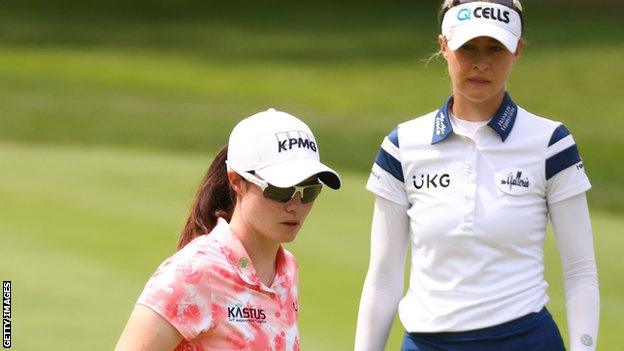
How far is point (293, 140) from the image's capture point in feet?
11.6

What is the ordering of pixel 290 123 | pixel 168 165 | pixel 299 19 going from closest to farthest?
pixel 290 123
pixel 168 165
pixel 299 19

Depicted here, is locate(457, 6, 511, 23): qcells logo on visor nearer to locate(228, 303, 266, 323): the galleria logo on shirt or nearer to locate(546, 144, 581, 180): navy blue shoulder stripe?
locate(546, 144, 581, 180): navy blue shoulder stripe

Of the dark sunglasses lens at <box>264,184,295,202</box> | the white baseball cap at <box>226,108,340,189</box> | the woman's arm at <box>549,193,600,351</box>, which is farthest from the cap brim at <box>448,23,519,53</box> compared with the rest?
the dark sunglasses lens at <box>264,184,295,202</box>

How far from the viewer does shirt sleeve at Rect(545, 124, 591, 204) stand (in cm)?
402

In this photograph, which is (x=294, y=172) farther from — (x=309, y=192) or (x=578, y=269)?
(x=578, y=269)

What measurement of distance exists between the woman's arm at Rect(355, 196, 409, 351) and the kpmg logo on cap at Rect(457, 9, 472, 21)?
21.7 inches

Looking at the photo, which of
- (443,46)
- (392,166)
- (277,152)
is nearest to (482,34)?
(443,46)

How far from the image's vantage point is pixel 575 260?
4094mm

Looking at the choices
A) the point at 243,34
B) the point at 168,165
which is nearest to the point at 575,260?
the point at 168,165

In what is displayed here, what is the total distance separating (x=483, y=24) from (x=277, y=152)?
0.84 m

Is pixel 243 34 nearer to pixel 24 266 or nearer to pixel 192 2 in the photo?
pixel 192 2

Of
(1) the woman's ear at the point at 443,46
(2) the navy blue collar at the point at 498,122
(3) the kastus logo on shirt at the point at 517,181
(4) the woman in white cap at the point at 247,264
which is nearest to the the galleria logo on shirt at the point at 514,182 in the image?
(3) the kastus logo on shirt at the point at 517,181

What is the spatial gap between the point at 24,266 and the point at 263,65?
1610 centimetres

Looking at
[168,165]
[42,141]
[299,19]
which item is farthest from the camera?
[299,19]
